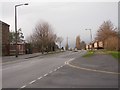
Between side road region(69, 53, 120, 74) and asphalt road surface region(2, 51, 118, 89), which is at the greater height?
asphalt road surface region(2, 51, 118, 89)

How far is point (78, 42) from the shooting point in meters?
178

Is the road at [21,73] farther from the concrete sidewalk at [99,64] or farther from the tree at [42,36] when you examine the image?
the tree at [42,36]

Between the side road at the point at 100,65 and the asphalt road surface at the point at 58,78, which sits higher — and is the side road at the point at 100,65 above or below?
below

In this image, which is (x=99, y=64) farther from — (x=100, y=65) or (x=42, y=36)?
(x=42, y=36)

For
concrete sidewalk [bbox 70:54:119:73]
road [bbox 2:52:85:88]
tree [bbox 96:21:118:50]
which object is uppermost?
tree [bbox 96:21:118:50]

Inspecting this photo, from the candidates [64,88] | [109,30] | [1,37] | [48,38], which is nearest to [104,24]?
[109,30]

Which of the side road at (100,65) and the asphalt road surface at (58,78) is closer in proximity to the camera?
the asphalt road surface at (58,78)

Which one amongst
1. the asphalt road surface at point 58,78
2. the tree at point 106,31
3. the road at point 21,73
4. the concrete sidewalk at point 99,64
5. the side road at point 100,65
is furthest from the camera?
the tree at point 106,31

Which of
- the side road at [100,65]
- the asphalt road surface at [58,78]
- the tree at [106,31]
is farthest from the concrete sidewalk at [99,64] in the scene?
the tree at [106,31]

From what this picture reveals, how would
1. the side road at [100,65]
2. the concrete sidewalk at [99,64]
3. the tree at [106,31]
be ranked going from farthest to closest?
the tree at [106,31], the concrete sidewalk at [99,64], the side road at [100,65]

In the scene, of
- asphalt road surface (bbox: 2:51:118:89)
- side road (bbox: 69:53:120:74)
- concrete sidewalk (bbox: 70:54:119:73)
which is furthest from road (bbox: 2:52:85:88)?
concrete sidewalk (bbox: 70:54:119:73)

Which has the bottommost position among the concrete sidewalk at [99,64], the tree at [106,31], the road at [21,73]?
the concrete sidewalk at [99,64]

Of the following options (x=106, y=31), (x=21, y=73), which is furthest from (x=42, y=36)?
(x=21, y=73)

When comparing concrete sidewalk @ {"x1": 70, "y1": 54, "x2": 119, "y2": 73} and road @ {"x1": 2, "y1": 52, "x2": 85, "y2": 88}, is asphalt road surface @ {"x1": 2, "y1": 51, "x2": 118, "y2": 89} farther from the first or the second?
concrete sidewalk @ {"x1": 70, "y1": 54, "x2": 119, "y2": 73}
